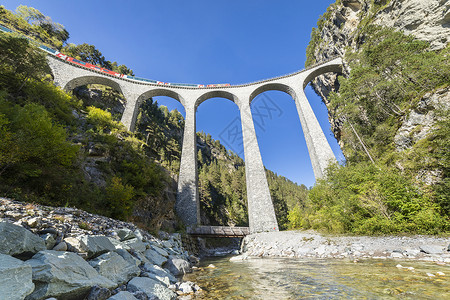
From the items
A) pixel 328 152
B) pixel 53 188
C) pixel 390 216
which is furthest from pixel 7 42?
pixel 328 152

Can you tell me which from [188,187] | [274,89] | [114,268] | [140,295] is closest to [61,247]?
[114,268]

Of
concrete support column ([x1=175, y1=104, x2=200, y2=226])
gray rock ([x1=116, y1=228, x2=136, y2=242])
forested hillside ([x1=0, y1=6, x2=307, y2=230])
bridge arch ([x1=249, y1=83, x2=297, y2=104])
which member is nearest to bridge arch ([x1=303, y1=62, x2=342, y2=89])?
bridge arch ([x1=249, y1=83, x2=297, y2=104])

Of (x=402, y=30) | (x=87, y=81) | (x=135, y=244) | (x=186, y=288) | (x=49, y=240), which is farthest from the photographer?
(x=87, y=81)

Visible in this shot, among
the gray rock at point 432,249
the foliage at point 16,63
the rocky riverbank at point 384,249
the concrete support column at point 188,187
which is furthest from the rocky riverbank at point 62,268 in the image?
the foliage at point 16,63

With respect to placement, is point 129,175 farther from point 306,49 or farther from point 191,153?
point 306,49

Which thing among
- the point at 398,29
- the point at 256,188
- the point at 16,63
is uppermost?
the point at 398,29

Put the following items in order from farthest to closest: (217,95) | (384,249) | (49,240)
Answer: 1. (217,95)
2. (384,249)
3. (49,240)

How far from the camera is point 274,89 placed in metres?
24.5

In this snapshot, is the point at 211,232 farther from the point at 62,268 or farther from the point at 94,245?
the point at 62,268

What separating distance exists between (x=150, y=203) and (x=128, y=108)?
13.2 meters

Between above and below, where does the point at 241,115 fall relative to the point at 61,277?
above

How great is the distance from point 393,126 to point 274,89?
15.2 metres

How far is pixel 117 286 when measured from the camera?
2373 millimetres

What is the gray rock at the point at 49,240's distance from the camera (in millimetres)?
2144
